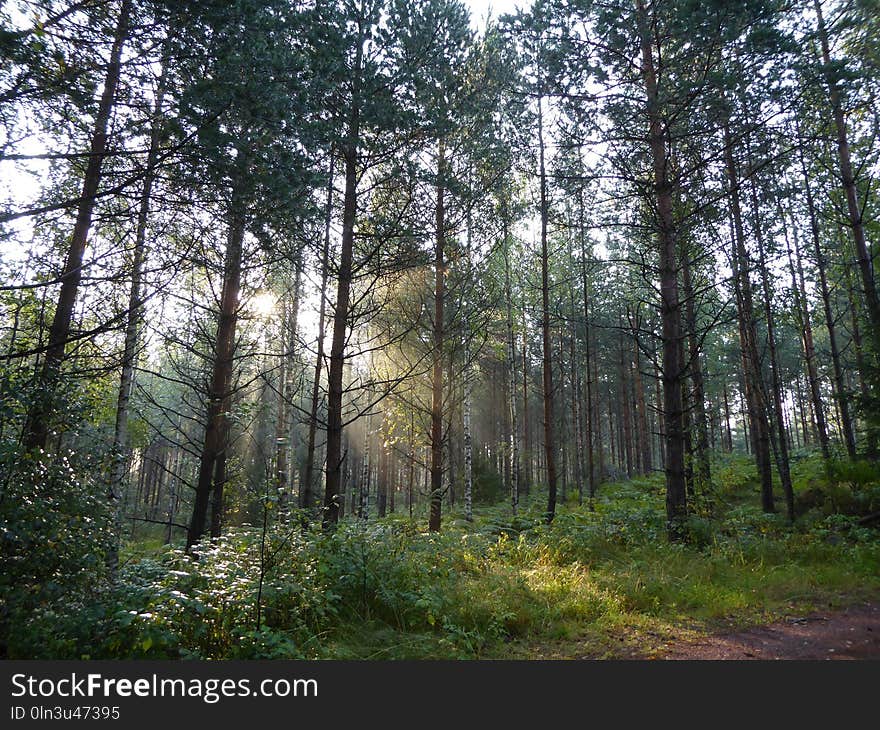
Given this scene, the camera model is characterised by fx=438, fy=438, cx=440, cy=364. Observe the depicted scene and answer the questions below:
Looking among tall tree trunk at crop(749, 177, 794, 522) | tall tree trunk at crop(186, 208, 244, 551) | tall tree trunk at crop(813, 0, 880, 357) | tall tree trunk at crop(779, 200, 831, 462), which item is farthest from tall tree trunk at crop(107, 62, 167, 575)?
tall tree trunk at crop(779, 200, 831, 462)

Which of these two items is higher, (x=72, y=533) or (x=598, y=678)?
(x=72, y=533)

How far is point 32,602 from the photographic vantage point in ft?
12.5

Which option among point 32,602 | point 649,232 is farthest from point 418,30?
point 32,602

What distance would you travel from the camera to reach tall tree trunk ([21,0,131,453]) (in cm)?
472

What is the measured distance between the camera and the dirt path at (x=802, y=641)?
4.13 m

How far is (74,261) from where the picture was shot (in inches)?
284

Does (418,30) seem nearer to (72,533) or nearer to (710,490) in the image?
(72,533)

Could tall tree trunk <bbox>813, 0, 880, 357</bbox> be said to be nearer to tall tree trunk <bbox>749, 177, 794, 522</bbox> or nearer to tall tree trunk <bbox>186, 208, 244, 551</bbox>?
tall tree trunk <bbox>749, 177, 794, 522</bbox>

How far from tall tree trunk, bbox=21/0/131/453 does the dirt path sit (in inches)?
268

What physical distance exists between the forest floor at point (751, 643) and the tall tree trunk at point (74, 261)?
5.62m

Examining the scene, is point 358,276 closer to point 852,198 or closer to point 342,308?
point 342,308

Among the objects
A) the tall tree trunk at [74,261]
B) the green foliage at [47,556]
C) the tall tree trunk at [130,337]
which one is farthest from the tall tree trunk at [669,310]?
the green foliage at [47,556]

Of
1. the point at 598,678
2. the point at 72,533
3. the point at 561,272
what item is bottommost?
the point at 598,678

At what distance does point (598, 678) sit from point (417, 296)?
10288 millimetres
